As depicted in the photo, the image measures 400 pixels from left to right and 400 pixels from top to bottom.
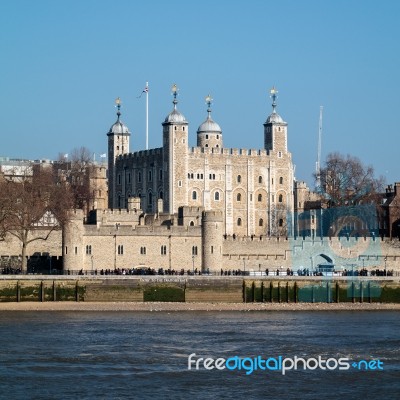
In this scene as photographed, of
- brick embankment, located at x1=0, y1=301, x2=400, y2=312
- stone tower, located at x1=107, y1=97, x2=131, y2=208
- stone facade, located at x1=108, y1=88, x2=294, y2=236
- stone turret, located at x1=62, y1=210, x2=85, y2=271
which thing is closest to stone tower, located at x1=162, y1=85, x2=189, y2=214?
stone facade, located at x1=108, y1=88, x2=294, y2=236

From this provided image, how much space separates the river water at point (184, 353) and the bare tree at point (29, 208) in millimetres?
17847

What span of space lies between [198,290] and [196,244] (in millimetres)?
13867

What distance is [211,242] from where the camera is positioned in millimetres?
92062

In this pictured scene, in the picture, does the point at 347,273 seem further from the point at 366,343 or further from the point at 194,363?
the point at 194,363

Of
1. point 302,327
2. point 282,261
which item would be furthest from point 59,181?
point 302,327

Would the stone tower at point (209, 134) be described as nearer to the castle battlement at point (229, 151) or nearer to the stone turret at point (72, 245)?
the castle battlement at point (229, 151)

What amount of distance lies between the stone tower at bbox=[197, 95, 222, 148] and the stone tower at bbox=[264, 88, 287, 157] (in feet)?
15.3

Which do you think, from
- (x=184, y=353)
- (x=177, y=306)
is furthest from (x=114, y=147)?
(x=184, y=353)

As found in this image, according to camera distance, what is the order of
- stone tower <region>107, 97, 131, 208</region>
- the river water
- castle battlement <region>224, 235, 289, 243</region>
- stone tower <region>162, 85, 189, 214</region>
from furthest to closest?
1. stone tower <region>107, 97, 131, 208</region>
2. stone tower <region>162, 85, 189, 214</region>
3. castle battlement <region>224, 235, 289, 243</region>
4. the river water

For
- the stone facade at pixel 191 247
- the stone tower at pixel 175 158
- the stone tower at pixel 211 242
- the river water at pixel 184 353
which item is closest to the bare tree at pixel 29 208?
the stone facade at pixel 191 247

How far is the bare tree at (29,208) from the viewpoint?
87.8 m

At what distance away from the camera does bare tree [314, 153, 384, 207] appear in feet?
385

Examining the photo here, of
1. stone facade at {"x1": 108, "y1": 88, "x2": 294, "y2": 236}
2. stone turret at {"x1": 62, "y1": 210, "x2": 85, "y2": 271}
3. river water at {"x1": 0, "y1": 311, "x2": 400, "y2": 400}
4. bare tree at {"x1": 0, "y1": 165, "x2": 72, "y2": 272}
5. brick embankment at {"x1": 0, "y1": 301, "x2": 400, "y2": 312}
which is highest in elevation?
stone facade at {"x1": 108, "y1": 88, "x2": 294, "y2": 236}

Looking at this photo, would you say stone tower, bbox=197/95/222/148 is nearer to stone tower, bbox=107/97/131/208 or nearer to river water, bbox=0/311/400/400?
stone tower, bbox=107/97/131/208
